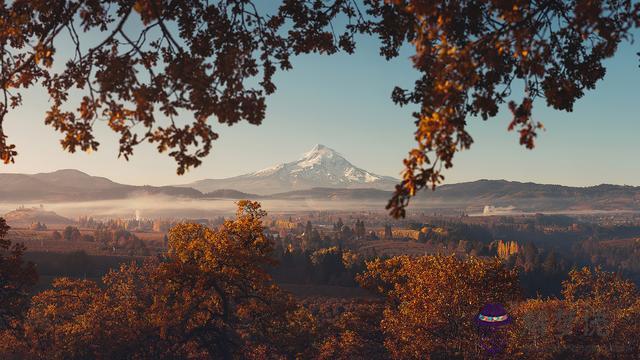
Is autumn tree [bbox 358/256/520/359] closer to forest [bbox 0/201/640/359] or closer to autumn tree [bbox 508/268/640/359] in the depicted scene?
forest [bbox 0/201/640/359]

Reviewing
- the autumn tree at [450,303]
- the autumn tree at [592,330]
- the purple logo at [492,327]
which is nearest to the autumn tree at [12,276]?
the autumn tree at [450,303]

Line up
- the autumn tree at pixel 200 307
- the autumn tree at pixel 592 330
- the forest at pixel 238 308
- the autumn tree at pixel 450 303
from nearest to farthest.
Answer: the autumn tree at pixel 200 307
the forest at pixel 238 308
the autumn tree at pixel 450 303
the autumn tree at pixel 592 330

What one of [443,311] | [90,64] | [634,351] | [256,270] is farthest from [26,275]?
[634,351]

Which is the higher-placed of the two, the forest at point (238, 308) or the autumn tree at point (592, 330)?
the forest at point (238, 308)

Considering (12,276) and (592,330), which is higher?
(12,276)

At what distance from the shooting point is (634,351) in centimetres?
4688

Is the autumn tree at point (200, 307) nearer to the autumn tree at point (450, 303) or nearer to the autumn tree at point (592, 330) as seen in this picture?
the autumn tree at point (450, 303)

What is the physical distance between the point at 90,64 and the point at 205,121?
3.31 m

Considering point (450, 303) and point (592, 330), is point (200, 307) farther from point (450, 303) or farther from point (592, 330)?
point (592, 330)

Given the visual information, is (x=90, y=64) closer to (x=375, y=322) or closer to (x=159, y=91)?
(x=159, y=91)

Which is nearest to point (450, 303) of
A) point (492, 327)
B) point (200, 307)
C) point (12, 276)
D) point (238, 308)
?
point (492, 327)


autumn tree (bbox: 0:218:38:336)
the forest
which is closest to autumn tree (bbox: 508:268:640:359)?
the forest

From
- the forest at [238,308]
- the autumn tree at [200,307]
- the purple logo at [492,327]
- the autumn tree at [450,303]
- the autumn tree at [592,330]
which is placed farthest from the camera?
the autumn tree at [592,330]

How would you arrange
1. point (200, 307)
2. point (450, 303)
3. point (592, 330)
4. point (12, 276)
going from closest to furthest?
1. point (12, 276)
2. point (200, 307)
3. point (450, 303)
4. point (592, 330)
